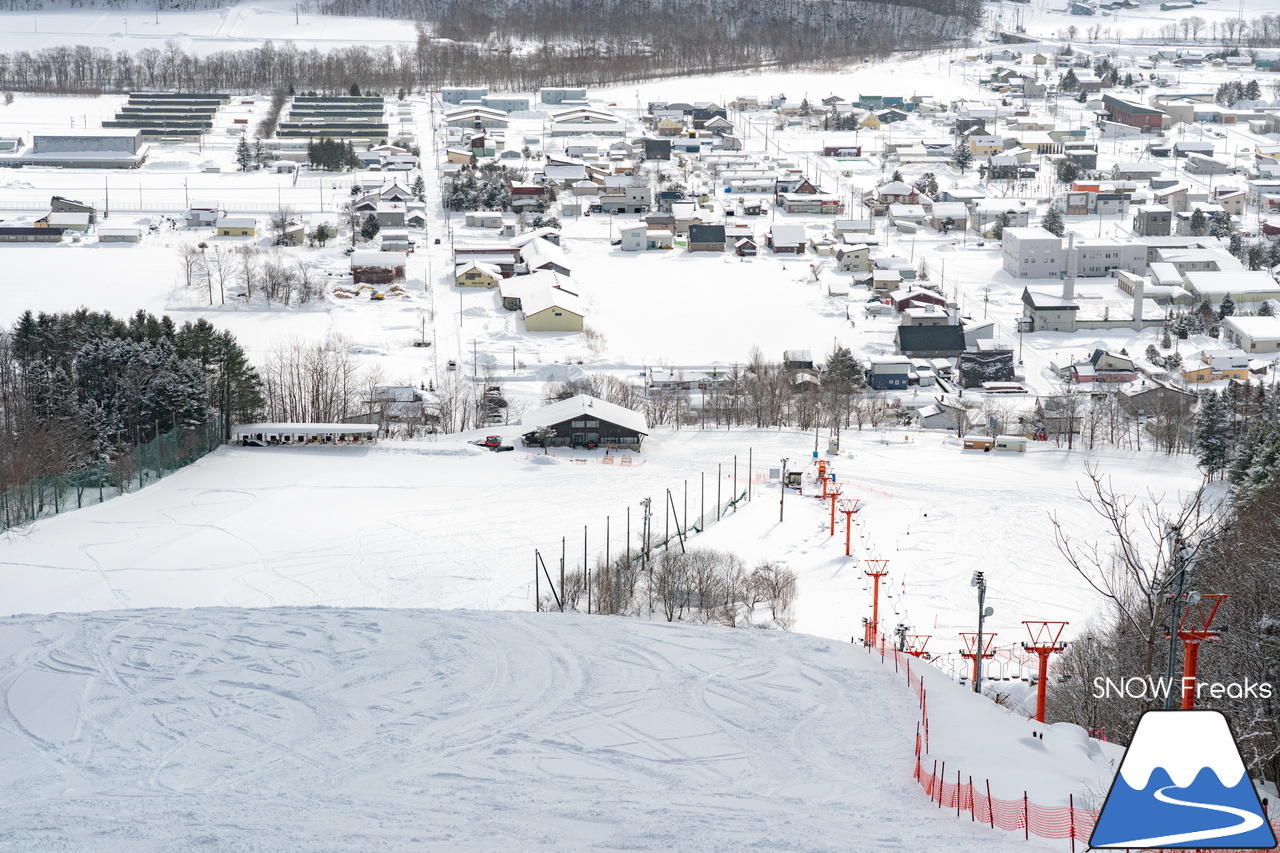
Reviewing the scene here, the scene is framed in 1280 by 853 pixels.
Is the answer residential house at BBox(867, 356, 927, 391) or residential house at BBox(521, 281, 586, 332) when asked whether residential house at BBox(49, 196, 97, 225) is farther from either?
residential house at BBox(867, 356, 927, 391)

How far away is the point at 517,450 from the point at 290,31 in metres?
45.6

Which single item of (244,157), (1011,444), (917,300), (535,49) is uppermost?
(535,49)

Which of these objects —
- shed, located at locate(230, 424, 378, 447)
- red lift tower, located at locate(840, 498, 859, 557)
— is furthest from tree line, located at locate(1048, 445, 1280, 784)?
shed, located at locate(230, 424, 378, 447)

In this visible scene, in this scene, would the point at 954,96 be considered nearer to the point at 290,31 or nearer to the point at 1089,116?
the point at 1089,116

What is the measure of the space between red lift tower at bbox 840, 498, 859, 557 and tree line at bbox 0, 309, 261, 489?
6.93 metres

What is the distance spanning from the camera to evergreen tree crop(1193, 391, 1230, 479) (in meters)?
13.7

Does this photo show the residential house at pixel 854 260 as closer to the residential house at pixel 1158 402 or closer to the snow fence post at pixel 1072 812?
the residential house at pixel 1158 402

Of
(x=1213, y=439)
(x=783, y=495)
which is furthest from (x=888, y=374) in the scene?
(x=783, y=495)

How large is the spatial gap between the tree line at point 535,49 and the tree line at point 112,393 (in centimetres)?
2995

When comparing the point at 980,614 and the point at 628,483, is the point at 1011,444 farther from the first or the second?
the point at 980,614

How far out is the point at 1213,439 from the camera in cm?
1379

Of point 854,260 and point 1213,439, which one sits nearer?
point 1213,439

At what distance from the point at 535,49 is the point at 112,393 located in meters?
40.4

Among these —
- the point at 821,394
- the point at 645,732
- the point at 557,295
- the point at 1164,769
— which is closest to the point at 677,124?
the point at 557,295
